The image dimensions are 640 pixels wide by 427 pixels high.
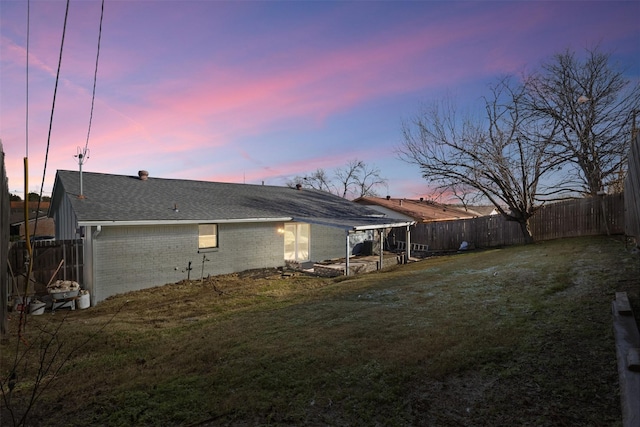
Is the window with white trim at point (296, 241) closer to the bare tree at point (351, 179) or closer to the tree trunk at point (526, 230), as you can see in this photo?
the tree trunk at point (526, 230)

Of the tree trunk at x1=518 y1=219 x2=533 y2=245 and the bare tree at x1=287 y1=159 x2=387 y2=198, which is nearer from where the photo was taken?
the tree trunk at x1=518 y1=219 x2=533 y2=245

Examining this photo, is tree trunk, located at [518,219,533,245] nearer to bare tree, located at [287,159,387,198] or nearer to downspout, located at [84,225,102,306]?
downspout, located at [84,225,102,306]

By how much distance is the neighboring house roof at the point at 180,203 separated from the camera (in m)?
11.9

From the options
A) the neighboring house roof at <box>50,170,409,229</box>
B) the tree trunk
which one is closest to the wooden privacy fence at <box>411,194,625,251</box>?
the tree trunk

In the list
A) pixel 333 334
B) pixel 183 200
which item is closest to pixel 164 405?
pixel 333 334

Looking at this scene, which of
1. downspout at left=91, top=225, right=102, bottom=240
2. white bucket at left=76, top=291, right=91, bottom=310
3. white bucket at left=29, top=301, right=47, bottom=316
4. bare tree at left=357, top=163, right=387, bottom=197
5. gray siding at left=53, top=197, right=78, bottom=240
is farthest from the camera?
bare tree at left=357, top=163, right=387, bottom=197

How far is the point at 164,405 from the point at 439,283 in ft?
25.3

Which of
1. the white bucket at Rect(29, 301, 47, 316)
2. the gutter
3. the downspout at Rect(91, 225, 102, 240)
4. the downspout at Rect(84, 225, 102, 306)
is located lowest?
the white bucket at Rect(29, 301, 47, 316)

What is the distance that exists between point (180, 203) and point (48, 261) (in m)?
4.93

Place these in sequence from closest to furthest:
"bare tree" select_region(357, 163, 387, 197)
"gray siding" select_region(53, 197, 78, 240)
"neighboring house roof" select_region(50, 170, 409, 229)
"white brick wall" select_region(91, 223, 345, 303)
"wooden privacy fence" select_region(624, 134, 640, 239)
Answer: "wooden privacy fence" select_region(624, 134, 640, 239) → "white brick wall" select_region(91, 223, 345, 303) → "neighboring house roof" select_region(50, 170, 409, 229) → "gray siding" select_region(53, 197, 78, 240) → "bare tree" select_region(357, 163, 387, 197)

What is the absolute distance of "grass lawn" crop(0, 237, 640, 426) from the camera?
131 inches

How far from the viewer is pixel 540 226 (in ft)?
62.6

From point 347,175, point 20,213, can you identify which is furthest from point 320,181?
point 20,213

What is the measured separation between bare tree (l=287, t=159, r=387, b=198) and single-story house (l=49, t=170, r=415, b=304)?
37.5 metres
